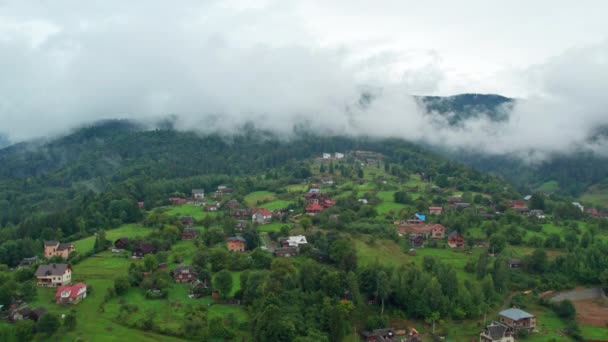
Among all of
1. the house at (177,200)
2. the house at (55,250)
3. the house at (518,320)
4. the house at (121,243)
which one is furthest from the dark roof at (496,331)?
the house at (177,200)

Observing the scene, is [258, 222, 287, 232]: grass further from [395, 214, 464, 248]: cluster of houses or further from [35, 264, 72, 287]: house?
[35, 264, 72, 287]: house

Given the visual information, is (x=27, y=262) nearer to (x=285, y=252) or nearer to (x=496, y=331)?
(x=285, y=252)

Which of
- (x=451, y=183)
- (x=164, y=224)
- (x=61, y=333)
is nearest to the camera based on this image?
(x=61, y=333)

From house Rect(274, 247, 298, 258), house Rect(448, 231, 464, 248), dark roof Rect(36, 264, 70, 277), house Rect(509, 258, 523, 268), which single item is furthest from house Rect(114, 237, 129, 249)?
house Rect(509, 258, 523, 268)

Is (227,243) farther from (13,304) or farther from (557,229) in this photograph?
(557,229)

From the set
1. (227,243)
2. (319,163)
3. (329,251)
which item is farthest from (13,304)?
(319,163)

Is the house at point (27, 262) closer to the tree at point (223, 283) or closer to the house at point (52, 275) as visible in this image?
the house at point (52, 275)

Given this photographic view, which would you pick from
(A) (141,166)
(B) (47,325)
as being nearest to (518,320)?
(B) (47,325)
